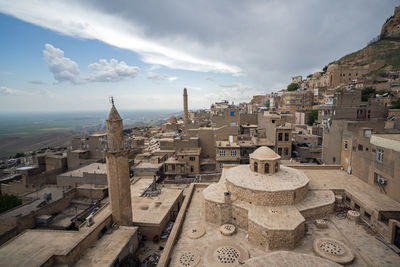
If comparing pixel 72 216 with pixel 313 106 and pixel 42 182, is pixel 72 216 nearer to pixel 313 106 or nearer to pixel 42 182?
pixel 42 182

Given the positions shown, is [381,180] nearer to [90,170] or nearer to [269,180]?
[269,180]

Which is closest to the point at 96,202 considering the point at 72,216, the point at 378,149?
the point at 72,216

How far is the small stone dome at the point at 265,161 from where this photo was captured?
55.6 feet

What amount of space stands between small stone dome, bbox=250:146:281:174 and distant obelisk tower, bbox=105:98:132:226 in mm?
10897

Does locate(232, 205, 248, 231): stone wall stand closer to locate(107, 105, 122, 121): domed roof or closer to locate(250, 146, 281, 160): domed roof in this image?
locate(250, 146, 281, 160): domed roof

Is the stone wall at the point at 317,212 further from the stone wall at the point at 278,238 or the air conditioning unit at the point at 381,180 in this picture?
the air conditioning unit at the point at 381,180

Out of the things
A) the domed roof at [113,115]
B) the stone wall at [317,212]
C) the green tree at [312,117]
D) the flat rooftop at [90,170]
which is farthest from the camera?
the green tree at [312,117]

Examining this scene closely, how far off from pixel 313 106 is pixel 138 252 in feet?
190

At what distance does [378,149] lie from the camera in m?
15.9

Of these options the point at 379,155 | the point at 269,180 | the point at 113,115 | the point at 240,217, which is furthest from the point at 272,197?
the point at 113,115

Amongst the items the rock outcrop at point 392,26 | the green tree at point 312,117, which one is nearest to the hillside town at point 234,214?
the green tree at point 312,117

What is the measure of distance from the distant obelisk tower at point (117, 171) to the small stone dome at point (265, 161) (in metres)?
10.9

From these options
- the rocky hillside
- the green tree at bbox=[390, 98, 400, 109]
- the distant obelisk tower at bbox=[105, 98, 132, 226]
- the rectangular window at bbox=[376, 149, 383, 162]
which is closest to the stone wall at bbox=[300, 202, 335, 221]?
the rectangular window at bbox=[376, 149, 383, 162]

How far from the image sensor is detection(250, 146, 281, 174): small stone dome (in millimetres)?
16938
